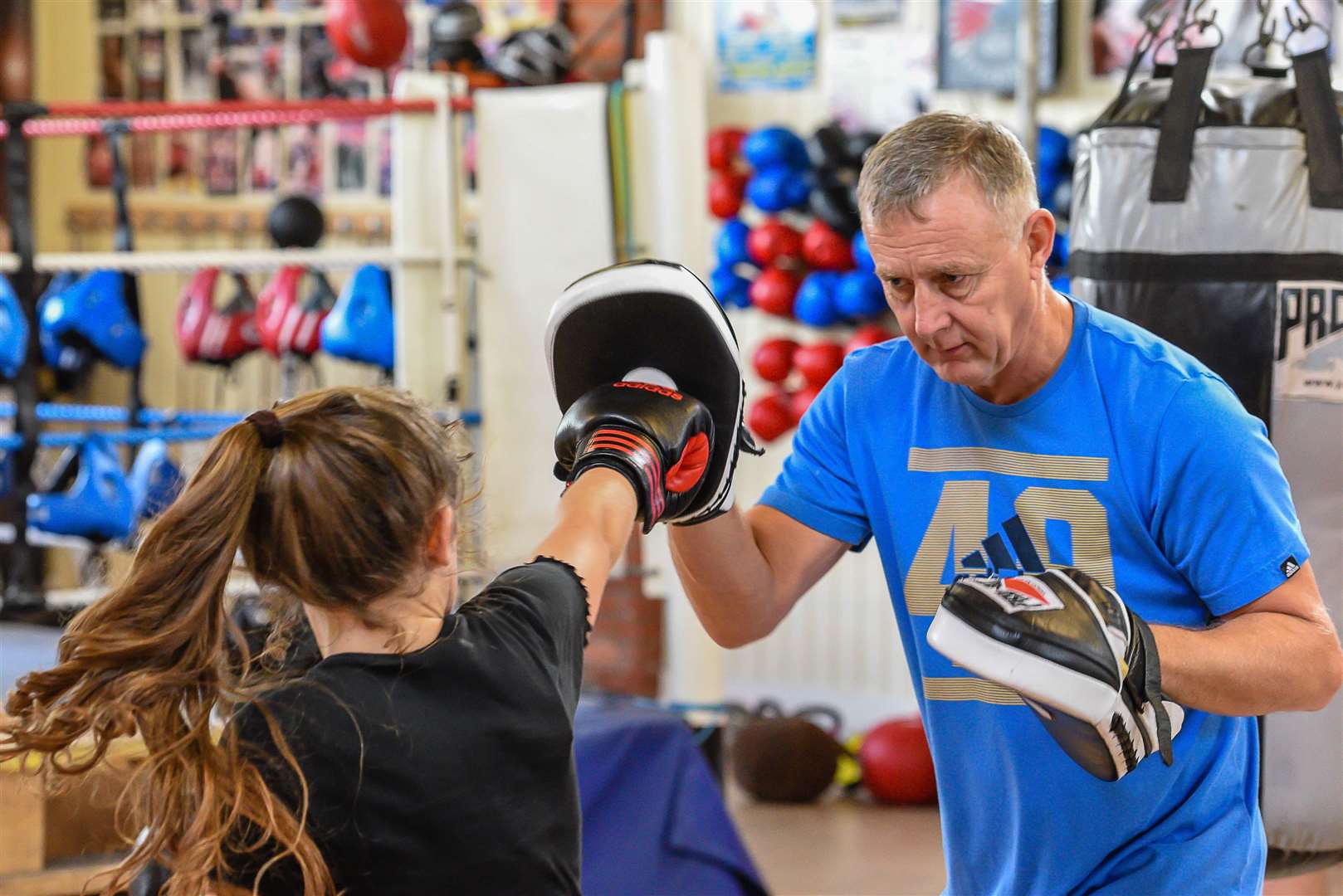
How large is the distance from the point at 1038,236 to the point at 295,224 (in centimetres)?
334

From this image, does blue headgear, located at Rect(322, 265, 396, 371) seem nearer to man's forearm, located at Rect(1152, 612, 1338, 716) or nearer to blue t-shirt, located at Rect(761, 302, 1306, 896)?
blue t-shirt, located at Rect(761, 302, 1306, 896)

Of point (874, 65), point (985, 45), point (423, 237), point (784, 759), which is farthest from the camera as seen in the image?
point (874, 65)

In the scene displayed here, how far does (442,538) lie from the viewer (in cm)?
130

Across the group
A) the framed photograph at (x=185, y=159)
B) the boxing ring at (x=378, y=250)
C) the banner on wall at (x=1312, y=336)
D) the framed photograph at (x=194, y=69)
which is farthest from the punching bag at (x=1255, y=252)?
the framed photograph at (x=194, y=69)

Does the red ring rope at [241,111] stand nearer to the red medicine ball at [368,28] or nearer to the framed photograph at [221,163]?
the red medicine ball at [368,28]

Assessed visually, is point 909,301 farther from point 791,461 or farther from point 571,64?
point 571,64

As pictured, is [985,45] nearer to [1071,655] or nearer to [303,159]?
[303,159]

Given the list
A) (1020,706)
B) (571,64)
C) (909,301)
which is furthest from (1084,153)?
(571,64)

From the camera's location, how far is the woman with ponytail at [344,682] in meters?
1.17

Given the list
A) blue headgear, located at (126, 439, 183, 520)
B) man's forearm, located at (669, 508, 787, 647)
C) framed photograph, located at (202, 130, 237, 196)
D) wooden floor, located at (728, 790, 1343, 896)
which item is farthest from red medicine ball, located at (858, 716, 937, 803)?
framed photograph, located at (202, 130, 237, 196)

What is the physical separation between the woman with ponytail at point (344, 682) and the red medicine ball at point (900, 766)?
10.6 ft

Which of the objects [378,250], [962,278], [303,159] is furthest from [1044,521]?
[303,159]

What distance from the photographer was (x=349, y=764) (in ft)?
3.81

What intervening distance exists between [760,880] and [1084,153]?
4.46 ft
